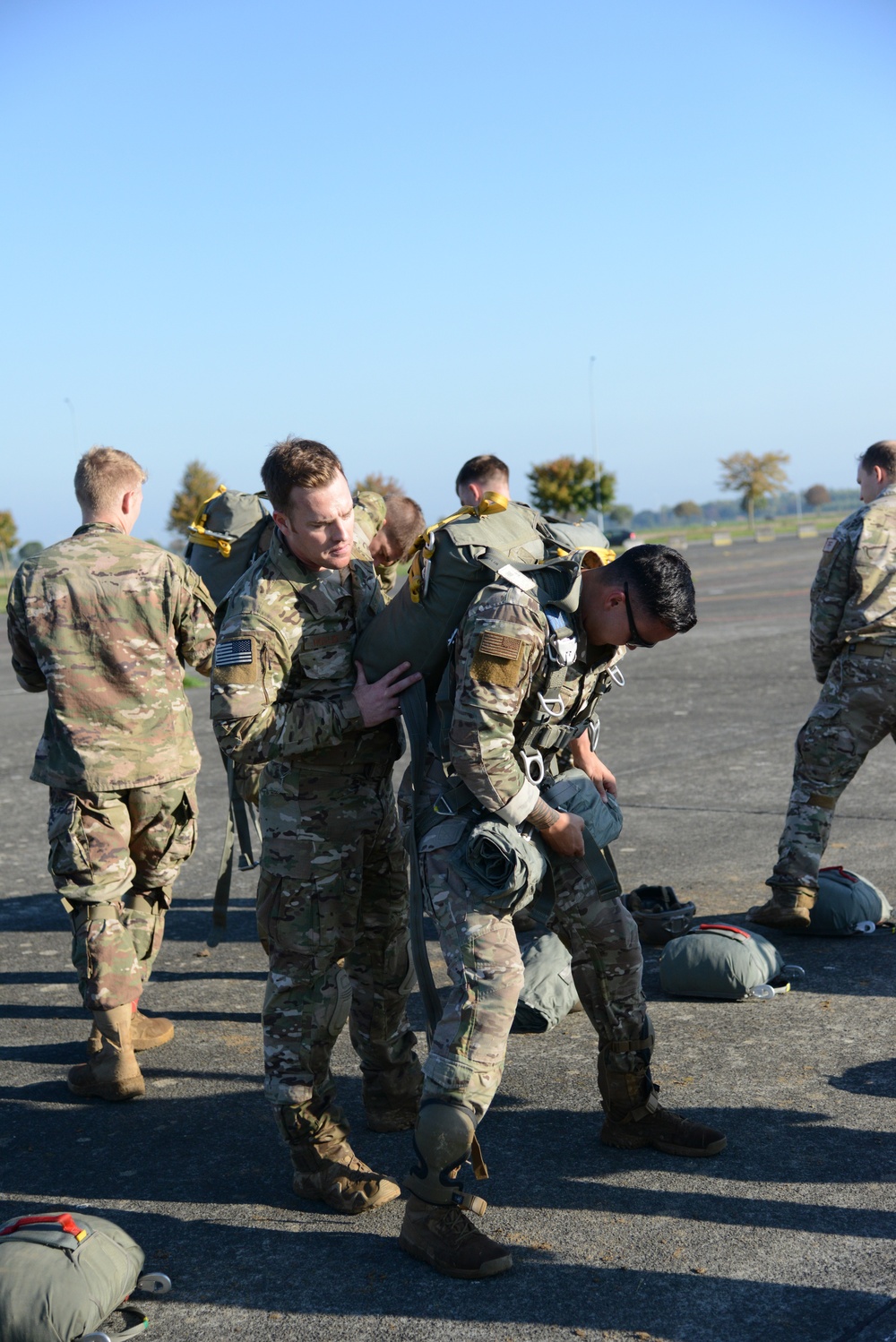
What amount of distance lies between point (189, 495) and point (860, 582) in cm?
4346

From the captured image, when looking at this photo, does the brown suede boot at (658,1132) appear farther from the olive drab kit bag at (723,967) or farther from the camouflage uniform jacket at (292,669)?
the camouflage uniform jacket at (292,669)

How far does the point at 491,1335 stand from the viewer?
2926 millimetres

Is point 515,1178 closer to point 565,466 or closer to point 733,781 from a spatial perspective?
point 733,781

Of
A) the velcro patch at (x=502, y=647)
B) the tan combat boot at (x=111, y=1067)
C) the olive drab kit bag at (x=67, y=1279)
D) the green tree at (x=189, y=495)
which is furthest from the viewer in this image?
the green tree at (x=189, y=495)

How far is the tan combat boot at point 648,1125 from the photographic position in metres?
3.77

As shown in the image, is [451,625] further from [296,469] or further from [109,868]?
[109,868]

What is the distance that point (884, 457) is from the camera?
6027 millimetres

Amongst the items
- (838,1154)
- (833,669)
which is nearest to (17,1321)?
(838,1154)

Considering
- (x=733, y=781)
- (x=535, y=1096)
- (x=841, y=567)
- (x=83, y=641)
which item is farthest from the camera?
(x=733, y=781)

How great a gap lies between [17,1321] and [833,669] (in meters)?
4.51

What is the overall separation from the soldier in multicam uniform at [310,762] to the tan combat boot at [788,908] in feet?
8.41

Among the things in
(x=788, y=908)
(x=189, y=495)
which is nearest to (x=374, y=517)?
(x=788, y=908)

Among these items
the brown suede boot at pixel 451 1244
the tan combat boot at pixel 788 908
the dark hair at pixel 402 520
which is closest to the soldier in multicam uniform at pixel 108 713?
the dark hair at pixel 402 520

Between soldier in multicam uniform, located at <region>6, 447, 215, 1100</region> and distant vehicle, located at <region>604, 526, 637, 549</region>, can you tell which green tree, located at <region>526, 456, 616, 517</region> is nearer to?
distant vehicle, located at <region>604, 526, 637, 549</region>
